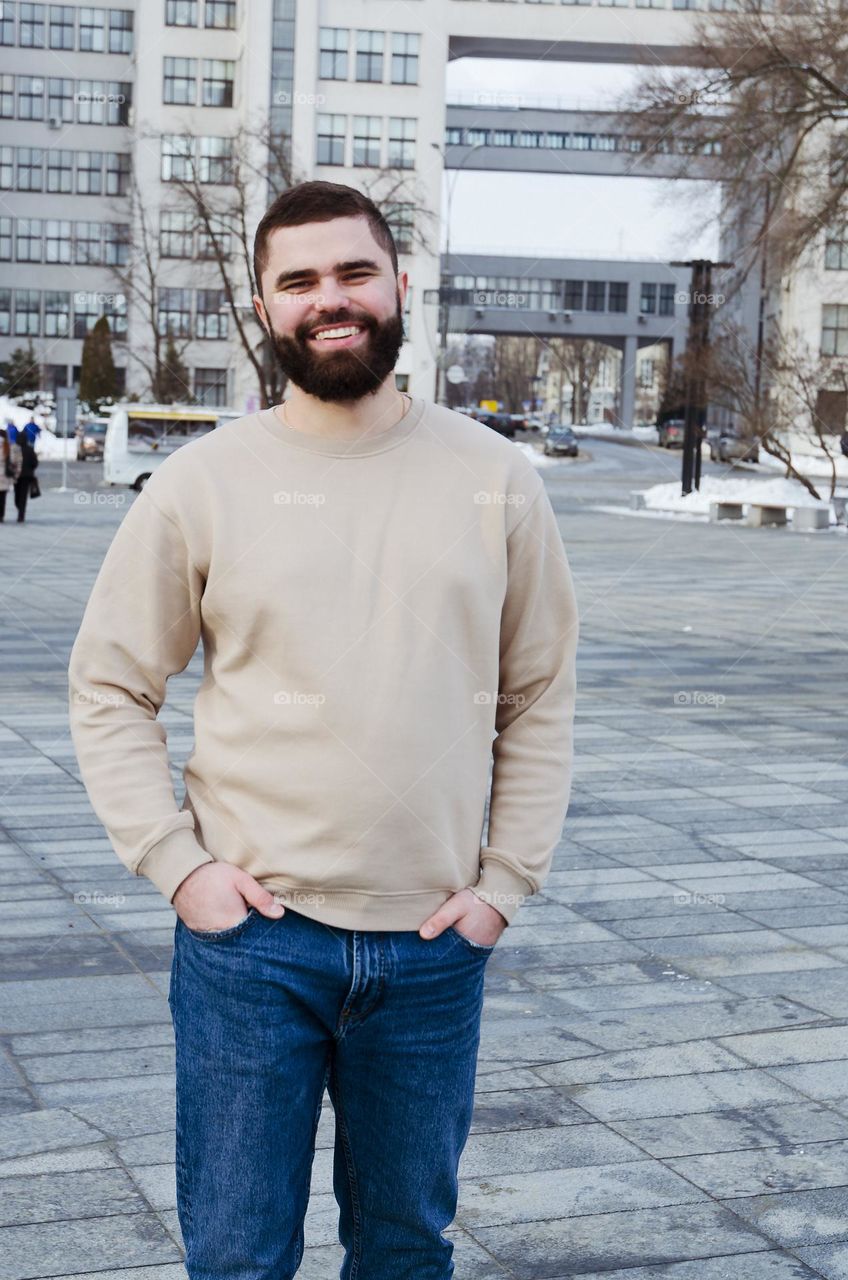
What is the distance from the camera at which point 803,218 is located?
76.8 feet

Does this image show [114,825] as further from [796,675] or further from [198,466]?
[796,675]

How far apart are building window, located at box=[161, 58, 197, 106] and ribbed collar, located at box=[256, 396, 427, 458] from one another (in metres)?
79.3

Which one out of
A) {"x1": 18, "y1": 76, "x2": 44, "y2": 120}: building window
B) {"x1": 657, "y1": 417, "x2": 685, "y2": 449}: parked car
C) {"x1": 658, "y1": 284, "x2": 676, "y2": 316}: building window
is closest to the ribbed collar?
{"x1": 657, "y1": 417, "x2": 685, "y2": 449}: parked car

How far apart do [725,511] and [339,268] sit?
32.2 metres

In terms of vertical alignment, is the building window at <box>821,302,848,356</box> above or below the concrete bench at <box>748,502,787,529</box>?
above

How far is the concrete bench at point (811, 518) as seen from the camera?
1249 inches

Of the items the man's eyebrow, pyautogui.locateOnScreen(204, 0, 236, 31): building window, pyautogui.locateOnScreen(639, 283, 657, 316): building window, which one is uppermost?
pyautogui.locateOnScreen(204, 0, 236, 31): building window

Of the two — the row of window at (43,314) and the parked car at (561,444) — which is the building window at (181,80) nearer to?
the row of window at (43,314)

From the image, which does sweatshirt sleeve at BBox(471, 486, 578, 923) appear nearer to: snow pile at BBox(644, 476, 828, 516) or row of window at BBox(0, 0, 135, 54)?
snow pile at BBox(644, 476, 828, 516)

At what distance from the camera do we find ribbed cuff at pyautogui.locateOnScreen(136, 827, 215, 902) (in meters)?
2.26

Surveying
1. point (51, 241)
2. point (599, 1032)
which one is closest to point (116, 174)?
point (51, 241)

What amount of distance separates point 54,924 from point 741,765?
13.7 ft

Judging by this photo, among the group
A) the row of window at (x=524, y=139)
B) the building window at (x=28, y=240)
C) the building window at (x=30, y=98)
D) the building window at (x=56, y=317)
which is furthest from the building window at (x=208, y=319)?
the row of window at (x=524, y=139)

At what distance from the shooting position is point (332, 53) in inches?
2955
